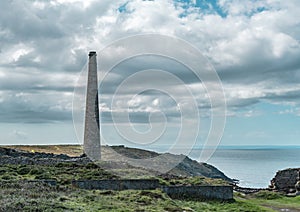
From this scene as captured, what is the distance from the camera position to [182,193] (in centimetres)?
2538

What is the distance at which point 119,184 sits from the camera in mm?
25156

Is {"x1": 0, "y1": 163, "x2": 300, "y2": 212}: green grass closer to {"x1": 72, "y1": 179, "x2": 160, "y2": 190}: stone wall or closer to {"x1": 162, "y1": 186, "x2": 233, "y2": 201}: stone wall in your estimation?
{"x1": 162, "y1": 186, "x2": 233, "y2": 201}: stone wall

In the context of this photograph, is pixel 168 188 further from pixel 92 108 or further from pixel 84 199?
pixel 92 108

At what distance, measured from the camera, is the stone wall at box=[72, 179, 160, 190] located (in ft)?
81.0

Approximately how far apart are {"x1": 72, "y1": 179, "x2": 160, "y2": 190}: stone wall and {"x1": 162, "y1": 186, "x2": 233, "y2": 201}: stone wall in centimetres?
→ 84

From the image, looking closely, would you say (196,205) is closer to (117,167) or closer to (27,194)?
(27,194)

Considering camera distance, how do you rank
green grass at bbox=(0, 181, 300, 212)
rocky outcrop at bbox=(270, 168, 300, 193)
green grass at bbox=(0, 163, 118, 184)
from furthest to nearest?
rocky outcrop at bbox=(270, 168, 300, 193) < green grass at bbox=(0, 163, 118, 184) < green grass at bbox=(0, 181, 300, 212)

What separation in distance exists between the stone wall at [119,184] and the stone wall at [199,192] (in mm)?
839

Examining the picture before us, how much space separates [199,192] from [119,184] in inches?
164

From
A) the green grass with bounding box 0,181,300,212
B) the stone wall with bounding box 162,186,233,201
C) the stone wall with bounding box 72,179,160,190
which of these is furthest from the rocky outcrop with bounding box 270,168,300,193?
the stone wall with bounding box 72,179,160,190

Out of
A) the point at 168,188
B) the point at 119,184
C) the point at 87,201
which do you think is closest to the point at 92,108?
the point at 119,184

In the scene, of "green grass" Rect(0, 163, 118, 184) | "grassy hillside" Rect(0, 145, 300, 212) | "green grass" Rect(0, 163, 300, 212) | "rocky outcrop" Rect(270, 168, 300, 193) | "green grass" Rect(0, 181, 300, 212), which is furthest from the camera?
"rocky outcrop" Rect(270, 168, 300, 193)

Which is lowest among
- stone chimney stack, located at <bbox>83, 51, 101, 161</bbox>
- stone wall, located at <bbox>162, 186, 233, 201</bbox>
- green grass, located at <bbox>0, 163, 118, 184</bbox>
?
stone wall, located at <bbox>162, 186, 233, 201</bbox>

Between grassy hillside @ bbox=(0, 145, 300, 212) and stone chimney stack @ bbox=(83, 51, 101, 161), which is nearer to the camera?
grassy hillside @ bbox=(0, 145, 300, 212)
